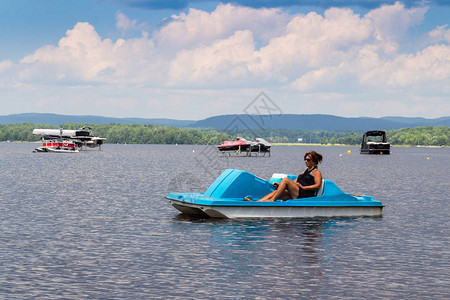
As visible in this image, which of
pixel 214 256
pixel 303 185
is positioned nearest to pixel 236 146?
pixel 303 185

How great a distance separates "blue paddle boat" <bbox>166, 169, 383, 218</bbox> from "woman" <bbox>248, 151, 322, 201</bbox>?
1.07 ft

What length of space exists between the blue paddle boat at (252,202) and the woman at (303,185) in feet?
1.07

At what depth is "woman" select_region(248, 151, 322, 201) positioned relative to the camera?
1082 inches

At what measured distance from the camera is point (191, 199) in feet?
89.8

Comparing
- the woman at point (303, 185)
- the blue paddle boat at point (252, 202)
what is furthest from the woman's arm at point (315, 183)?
the blue paddle boat at point (252, 202)

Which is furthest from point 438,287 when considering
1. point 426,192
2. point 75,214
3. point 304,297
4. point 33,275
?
point 426,192

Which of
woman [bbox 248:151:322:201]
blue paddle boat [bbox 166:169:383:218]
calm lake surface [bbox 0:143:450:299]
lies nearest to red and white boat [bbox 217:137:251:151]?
calm lake surface [bbox 0:143:450:299]

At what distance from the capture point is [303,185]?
28188 millimetres

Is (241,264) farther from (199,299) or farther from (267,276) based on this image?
(199,299)

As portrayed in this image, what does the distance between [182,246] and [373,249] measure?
20.4ft

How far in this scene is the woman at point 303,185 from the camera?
90.2 ft

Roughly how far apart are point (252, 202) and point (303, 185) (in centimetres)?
258

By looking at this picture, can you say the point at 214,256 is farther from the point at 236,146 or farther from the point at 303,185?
the point at 236,146

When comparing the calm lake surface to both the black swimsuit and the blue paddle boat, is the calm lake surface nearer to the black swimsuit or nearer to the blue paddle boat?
the blue paddle boat
